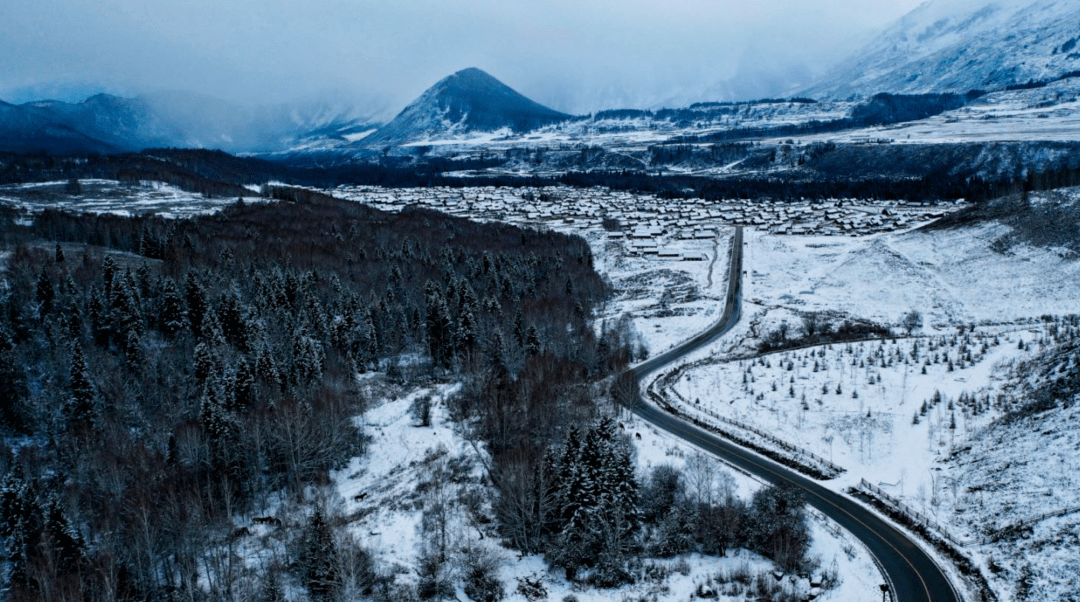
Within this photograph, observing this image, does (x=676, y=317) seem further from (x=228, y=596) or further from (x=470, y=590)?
(x=228, y=596)

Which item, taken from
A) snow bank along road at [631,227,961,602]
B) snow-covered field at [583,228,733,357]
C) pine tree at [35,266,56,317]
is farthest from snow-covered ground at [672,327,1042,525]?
pine tree at [35,266,56,317]

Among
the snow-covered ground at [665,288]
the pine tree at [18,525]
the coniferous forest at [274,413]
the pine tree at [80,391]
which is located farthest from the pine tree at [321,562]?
the snow-covered ground at [665,288]

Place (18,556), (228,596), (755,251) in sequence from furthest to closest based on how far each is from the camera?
(755,251), (18,556), (228,596)

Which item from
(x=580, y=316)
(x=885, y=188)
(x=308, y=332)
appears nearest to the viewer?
(x=308, y=332)

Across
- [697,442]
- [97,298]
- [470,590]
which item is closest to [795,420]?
[697,442]

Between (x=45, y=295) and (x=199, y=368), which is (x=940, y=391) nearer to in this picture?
(x=199, y=368)

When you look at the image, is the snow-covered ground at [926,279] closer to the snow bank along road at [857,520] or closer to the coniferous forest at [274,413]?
the coniferous forest at [274,413]

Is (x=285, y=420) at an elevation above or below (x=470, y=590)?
above

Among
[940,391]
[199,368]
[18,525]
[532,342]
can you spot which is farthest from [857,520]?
[199,368]
